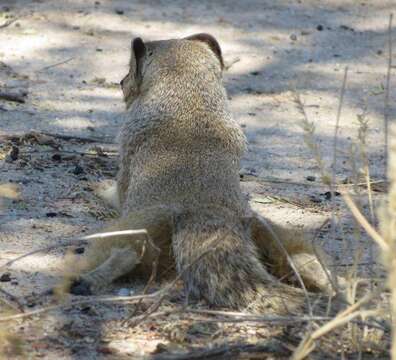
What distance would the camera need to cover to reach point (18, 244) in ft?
13.6

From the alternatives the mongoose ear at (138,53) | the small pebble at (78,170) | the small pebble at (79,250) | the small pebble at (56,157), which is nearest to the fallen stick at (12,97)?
the small pebble at (56,157)

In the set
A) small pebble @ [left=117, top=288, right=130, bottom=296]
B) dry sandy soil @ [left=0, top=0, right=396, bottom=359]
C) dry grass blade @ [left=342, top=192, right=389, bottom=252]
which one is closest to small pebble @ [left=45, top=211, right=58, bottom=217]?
dry sandy soil @ [left=0, top=0, right=396, bottom=359]

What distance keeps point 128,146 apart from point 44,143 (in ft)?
3.78

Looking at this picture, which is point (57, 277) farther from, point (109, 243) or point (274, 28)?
point (274, 28)

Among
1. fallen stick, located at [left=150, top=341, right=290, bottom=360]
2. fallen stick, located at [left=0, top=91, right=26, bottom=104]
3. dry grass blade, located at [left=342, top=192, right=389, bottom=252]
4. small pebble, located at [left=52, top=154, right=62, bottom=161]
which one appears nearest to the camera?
dry grass blade, located at [left=342, top=192, right=389, bottom=252]

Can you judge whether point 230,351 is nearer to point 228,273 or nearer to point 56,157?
point 228,273

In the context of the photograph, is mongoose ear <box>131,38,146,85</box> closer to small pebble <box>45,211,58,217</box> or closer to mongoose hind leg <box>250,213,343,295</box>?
small pebble <box>45,211,58,217</box>

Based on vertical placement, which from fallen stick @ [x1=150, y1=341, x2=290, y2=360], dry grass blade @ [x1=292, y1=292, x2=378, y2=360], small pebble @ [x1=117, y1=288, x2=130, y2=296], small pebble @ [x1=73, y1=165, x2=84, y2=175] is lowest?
small pebble @ [x1=117, y1=288, x2=130, y2=296]

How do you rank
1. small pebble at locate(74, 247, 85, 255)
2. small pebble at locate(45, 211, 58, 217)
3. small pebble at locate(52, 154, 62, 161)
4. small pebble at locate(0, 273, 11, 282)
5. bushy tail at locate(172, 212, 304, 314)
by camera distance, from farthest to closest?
1. small pebble at locate(52, 154, 62, 161)
2. small pebble at locate(45, 211, 58, 217)
3. small pebble at locate(74, 247, 85, 255)
4. small pebble at locate(0, 273, 11, 282)
5. bushy tail at locate(172, 212, 304, 314)

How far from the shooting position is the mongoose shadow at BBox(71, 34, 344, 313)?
3555mm

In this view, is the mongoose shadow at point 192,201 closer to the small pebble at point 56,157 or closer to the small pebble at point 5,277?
the small pebble at point 5,277

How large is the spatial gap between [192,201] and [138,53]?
1.23 meters

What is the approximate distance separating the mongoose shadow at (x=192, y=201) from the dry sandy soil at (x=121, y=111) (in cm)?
14

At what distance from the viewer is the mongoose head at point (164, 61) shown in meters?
4.79
